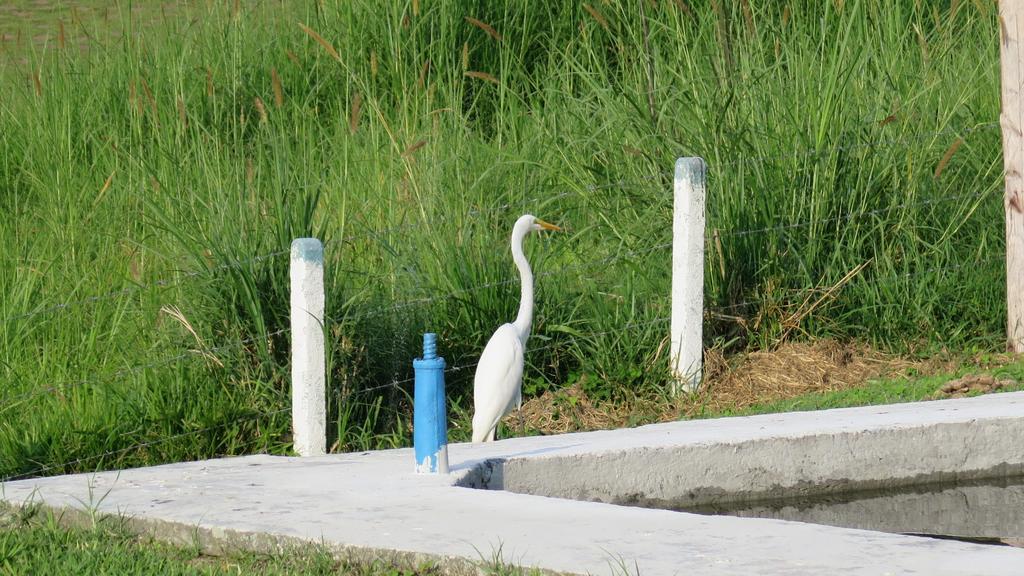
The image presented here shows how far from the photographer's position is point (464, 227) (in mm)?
7293

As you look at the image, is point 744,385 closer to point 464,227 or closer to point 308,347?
point 464,227

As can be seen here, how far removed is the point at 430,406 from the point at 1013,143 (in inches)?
166

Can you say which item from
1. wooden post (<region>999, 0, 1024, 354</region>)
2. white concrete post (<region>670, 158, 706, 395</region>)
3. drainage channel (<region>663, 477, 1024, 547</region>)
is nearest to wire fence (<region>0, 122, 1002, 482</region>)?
white concrete post (<region>670, 158, 706, 395</region>)

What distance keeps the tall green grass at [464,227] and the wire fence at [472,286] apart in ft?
0.07

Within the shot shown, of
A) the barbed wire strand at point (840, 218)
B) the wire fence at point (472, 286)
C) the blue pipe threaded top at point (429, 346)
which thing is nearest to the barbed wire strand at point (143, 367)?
the wire fence at point (472, 286)

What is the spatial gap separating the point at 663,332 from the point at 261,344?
2.21 meters

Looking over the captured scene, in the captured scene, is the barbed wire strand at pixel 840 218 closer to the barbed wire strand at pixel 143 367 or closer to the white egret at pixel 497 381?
the white egret at pixel 497 381

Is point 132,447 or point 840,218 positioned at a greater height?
point 840,218

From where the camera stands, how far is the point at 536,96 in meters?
10.1

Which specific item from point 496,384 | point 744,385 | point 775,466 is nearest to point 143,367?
point 496,384

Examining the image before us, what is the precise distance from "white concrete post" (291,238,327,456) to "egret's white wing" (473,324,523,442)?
27.4 inches

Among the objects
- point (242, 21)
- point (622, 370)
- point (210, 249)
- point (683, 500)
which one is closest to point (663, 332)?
point (622, 370)

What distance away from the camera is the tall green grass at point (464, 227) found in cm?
639

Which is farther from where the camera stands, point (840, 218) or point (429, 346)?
point (840, 218)
